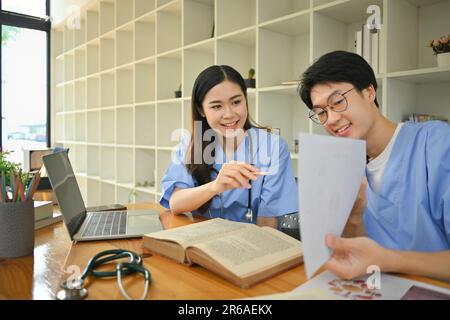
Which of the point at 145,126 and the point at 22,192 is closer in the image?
the point at 22,192

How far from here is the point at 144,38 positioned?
11.0 feet

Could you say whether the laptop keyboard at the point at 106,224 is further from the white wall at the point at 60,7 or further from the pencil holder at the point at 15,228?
the white wall at the point at 60,7

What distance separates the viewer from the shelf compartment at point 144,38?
3.33 m

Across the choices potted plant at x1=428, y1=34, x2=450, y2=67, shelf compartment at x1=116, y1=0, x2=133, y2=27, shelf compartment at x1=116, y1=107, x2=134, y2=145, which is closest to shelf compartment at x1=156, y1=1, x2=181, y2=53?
shelf compartment at x1=116, y1=0, x2=133, y2=27

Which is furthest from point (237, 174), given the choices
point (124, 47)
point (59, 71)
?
point (59, 71)

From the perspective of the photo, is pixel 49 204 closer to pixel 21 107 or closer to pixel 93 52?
pixel 93 52

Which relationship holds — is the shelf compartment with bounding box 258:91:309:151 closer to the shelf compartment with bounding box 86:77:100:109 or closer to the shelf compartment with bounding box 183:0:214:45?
the shelf compartment with bounding box 183:0:214:45

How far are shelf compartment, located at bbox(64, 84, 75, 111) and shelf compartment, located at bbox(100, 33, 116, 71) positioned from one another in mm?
875

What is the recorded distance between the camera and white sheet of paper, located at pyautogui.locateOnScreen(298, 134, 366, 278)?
54 centimetres

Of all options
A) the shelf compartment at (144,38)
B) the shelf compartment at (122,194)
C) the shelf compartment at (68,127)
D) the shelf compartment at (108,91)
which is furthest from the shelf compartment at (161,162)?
the shelf compartment at (68,127)

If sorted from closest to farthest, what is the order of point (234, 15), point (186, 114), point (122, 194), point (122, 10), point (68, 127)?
point (234, 15) < point (186, 114) < point (122, 10) < point (122, 194) < point (68, 127)

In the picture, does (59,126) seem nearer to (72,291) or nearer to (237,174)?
(237,174)

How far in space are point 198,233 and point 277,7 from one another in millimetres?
1846
